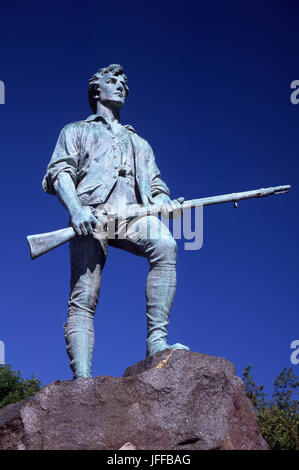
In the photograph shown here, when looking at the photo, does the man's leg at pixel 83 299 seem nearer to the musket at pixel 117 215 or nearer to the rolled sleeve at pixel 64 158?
the musket at pixel 117 215

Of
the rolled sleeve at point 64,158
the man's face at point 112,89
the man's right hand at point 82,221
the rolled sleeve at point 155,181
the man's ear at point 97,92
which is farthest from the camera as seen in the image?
the man's ear at point 97,92

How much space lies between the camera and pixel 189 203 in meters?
7.78

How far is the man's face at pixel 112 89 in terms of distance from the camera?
8.24 meters

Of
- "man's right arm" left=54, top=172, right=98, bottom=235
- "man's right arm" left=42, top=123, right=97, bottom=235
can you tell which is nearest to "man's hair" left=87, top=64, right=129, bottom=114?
"man's right arm" left=42, top=123, right=97, bottom=235

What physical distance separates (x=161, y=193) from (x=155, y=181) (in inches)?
8.4

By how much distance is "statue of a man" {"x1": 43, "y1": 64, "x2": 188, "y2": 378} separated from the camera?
6.90 metres

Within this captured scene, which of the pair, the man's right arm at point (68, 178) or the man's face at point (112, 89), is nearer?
the man's right arm at point (68, 178)

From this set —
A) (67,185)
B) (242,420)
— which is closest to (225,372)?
(242,420)

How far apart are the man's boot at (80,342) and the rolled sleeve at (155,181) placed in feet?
6.11

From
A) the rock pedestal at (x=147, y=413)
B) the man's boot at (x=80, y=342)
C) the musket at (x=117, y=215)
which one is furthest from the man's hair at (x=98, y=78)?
the rock pedestal at (x=147, y=413)

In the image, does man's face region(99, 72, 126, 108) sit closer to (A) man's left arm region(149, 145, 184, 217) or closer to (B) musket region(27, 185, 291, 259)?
(A) man's left arm region(149, 145, 184, 217)

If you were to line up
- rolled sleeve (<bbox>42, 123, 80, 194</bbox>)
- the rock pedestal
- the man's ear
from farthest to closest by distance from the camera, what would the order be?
the man's ear, rolled sleeve (<bbox>42, 123, 80, 194</bbox>), the rock pedestal

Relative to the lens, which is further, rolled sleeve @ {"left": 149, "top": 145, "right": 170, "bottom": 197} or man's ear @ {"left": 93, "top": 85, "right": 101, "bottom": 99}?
man's ear @ {"left": 93, "top": 85, "right": 101, "bottom": 99}

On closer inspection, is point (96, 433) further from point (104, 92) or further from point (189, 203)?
point (104, 92)
